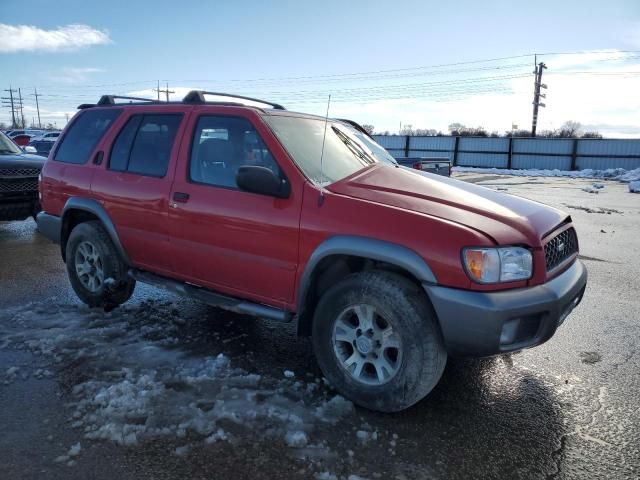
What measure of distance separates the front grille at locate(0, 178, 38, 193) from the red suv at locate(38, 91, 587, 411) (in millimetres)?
3570

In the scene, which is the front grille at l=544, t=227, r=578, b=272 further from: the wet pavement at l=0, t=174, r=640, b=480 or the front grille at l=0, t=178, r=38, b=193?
the front grille at l=0, t=178, r=38, b=193

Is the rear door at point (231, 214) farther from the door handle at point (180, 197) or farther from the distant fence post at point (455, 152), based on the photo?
the distant fence post at point (455, 152)

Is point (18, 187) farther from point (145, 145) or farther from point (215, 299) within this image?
point (215, 299)

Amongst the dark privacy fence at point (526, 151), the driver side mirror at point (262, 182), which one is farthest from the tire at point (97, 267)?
the dark privacy fence at point (526, 151)

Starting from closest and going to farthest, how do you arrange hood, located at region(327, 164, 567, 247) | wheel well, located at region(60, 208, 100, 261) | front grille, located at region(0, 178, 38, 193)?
hood, located at region(327, 164, 567, 247) < wheel well, located at region(60, 208, 100, 261) < front grille, located at region(0, 178, 38, 193)

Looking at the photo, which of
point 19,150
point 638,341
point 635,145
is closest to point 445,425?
point 638,341

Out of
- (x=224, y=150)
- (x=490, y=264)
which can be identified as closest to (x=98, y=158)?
(x=224, y=150)

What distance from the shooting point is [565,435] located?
2.78m

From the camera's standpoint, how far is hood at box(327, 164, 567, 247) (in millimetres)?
2824

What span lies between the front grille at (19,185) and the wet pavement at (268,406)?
347 centimetres

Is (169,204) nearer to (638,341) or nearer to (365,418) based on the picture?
(365,418)

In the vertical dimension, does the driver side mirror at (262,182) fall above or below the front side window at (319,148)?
below

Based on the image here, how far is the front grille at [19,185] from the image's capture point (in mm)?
7324

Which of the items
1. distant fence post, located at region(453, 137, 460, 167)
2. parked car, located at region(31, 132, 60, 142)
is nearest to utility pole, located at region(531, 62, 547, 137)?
distant fence post, located at region(453, 137, 460, 167)
